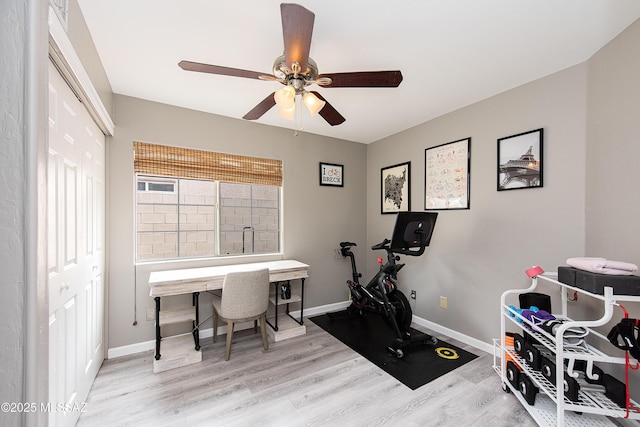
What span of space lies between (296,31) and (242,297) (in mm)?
2174

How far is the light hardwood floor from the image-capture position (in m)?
1.76

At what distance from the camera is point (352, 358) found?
2.52 metres

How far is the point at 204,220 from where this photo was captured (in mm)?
3154

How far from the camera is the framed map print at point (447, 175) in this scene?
9.16 feet

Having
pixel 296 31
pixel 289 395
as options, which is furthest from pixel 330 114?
pixel 289 395

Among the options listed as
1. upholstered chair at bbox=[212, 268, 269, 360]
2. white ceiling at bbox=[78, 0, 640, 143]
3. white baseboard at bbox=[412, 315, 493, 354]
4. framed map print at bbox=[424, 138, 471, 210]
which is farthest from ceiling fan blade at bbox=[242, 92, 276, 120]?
white baseboard at bbox=[412, 315, 493, 354]

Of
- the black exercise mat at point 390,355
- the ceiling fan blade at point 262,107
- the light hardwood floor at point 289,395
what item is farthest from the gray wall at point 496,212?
the ceiling fan blade at point 262,107

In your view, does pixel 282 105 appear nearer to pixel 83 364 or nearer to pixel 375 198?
pixel 83 364

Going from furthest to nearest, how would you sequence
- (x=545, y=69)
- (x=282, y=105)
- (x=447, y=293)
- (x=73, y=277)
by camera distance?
1. (x=447, y=293)
2. (x=545, y=69)
3. (x=282, y=105)
4. (x=73, y=277)

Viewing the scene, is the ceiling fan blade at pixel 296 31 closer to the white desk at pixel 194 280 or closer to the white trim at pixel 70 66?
the white trim at pixel 70 66

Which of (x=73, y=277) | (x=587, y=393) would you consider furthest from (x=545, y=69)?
(x=73, y=277)

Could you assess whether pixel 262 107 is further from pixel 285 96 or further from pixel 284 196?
pixel 284 196

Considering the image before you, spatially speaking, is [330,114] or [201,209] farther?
[201,209]

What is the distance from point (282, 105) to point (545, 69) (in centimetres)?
218
